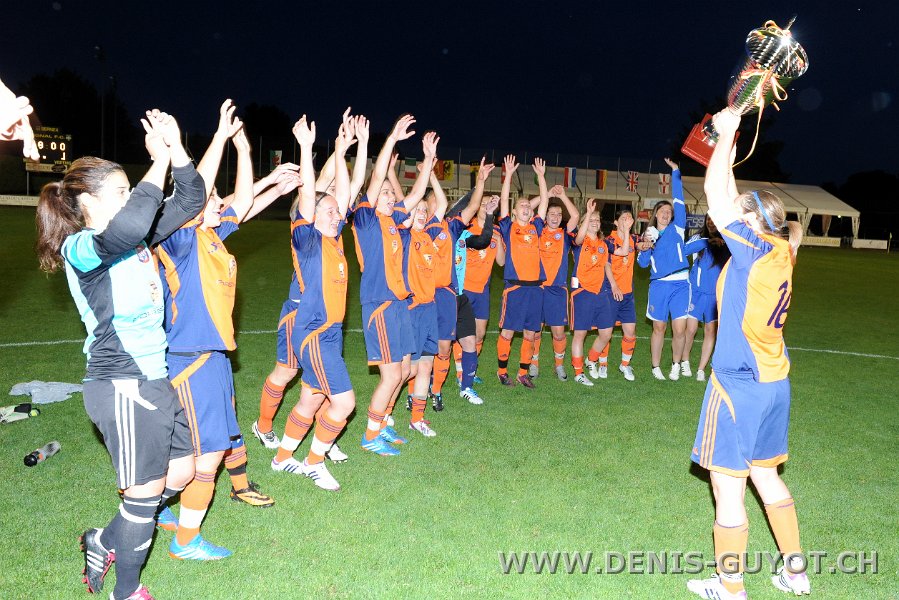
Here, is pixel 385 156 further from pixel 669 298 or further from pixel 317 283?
pixel 669 298

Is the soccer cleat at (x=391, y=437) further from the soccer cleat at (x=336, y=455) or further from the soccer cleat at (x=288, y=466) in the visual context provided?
the soccer cleat at (x=288, y=466)

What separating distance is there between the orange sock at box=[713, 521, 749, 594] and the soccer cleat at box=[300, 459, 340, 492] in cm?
269

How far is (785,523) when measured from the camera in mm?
3820

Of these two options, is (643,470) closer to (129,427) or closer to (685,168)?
(129,427)

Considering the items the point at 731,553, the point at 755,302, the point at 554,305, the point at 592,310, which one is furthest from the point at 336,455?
the point at 592,310

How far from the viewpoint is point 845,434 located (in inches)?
275

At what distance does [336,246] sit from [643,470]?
10.2 feet

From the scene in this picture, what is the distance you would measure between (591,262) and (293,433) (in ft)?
16.2

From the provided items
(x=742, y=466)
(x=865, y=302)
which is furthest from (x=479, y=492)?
(x=865, y=302)

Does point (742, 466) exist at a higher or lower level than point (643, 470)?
higher

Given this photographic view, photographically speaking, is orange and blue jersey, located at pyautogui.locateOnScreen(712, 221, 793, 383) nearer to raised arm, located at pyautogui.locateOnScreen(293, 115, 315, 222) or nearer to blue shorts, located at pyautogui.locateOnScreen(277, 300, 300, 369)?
raised arm, located at pyautogui.locateOnScreen(293, 115, 315, 222)

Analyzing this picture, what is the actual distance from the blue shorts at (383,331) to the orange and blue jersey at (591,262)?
12.6ft

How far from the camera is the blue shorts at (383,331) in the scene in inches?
227

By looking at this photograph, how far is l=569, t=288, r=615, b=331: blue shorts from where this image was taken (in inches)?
358
